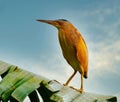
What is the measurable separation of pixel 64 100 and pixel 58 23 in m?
1.32

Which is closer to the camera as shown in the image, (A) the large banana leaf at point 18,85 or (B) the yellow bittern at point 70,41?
(A) the large banana leaf at point 18,85

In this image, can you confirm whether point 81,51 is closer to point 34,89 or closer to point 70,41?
point 70,41

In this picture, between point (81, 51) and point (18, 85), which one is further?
point (81, 51)

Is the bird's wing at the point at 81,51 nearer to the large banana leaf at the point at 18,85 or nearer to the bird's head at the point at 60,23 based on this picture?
the bird's head at the point at 60,23

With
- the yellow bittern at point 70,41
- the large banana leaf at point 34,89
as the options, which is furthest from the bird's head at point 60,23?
the large banana leaf at point 34,89

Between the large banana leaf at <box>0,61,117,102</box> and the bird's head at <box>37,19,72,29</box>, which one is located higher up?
the bird's head at <box>37,19,72,29</box>

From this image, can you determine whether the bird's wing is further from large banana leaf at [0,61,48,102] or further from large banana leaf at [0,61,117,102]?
large banana leaf at [0,61,48,102]

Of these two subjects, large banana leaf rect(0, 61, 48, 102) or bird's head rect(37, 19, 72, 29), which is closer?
large banana leaf rect(0, 61, 48, 102)

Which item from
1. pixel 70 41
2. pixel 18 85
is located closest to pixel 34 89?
pixel 18 85

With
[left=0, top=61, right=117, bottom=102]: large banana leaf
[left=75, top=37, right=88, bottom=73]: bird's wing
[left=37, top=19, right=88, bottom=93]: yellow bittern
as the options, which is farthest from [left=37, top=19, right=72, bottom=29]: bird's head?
[left=0, top=61, right=117, bottom=102]: large banana leaf

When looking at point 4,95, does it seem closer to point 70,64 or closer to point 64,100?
point 64,100

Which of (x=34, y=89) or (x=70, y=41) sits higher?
(x=70, y=41)

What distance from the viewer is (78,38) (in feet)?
14.0

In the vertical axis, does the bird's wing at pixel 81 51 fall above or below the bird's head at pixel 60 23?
below
